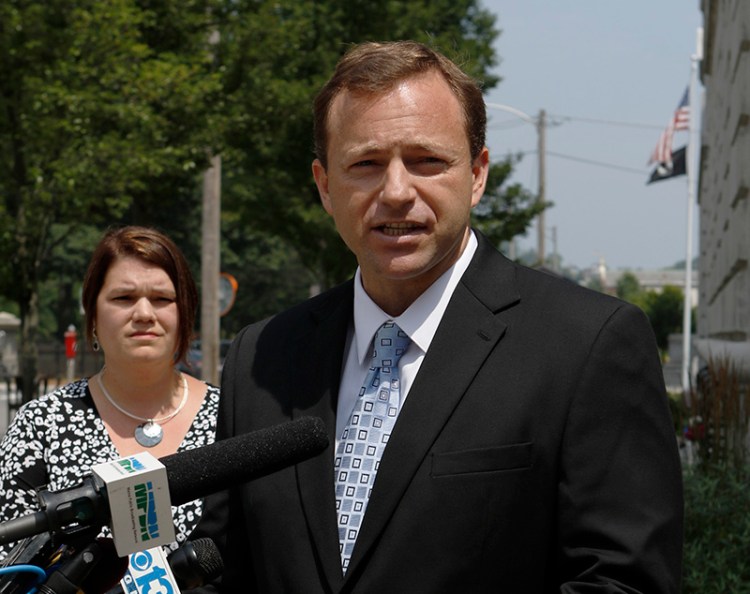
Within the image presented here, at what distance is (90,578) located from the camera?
1595 mm

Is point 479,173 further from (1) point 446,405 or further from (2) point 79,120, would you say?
(2) point 79,120

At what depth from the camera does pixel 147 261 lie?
4.15 m

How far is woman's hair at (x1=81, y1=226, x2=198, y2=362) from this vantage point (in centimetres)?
416

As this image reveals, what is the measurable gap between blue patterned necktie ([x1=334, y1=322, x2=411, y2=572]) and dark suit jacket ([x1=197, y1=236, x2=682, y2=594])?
0.03 metres

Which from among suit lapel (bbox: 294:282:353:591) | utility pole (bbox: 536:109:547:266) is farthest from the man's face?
utility pole (bbox: 536:109:547:266)

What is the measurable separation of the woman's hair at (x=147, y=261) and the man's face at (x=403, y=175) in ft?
6.28

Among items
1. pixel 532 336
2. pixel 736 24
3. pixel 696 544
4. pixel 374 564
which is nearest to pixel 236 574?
pixel 374 564

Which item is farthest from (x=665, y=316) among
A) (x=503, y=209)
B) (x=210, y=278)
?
(x=210, y=278)

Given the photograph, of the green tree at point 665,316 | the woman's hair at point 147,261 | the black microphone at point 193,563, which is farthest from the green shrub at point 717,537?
the green tree at point 665,316

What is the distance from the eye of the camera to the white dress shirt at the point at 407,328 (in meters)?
2.37

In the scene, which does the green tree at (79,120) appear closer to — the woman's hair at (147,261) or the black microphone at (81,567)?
the woman's hair at (147,261)

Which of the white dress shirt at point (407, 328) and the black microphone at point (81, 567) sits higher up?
the white dress shirt at point (407, 328)

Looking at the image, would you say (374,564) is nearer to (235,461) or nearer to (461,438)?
(461,438)

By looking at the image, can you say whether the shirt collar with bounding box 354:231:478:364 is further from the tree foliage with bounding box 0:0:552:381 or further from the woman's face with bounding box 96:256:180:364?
the tree foliage with bounding box 0:0:552:381
